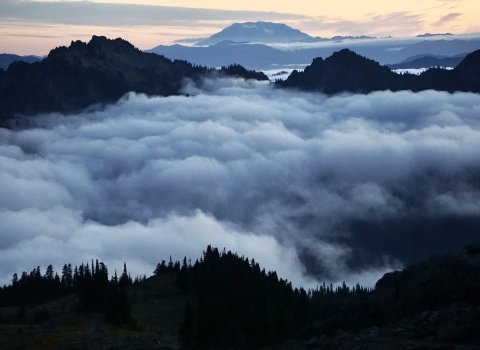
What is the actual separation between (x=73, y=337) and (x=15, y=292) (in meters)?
57.3

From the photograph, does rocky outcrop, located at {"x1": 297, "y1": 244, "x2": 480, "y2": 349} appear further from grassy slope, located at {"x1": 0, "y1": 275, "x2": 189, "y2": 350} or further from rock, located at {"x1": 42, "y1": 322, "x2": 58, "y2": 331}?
rock, located at {"x1": 42, "y1": 322, "x2": 58, "y2": 331}

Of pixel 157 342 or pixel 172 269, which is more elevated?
pixel 172 269

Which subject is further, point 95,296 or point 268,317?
point 95,296

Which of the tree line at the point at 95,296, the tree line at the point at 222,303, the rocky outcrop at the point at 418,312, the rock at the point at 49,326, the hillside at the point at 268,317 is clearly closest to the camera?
the rocky outcrop at the point at 418,312

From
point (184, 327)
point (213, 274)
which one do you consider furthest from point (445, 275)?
point (213, 274)

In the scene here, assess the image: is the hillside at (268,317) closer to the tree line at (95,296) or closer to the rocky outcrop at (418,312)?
the rocky outcrop at (418,312)

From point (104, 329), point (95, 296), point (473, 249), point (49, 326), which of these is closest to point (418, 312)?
point (473, 249)

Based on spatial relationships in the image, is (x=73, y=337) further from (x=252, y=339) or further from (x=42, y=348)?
(x=252, y=339)

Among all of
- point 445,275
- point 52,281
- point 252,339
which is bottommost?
point 252,339

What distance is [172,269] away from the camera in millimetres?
144625

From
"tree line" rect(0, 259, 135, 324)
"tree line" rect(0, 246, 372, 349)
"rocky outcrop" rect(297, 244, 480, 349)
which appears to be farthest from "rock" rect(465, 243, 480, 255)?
"tree line" rect(0, 259, 135, 324)

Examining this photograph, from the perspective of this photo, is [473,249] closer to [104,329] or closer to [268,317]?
[268,317]

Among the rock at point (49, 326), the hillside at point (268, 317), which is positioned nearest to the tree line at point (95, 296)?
the hillside at point (268, 317)

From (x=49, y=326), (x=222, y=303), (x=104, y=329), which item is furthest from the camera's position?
(x=222, y=303)
